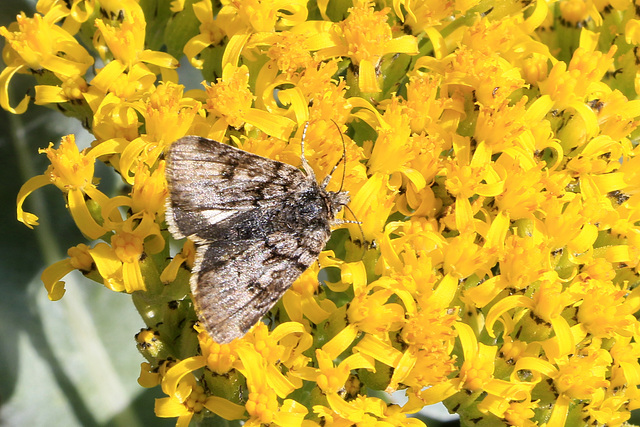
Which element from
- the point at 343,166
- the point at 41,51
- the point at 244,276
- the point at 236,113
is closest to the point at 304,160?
the point at 343,166

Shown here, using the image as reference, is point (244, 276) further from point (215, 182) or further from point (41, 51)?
point (41, 51)

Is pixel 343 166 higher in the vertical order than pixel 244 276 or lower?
higher

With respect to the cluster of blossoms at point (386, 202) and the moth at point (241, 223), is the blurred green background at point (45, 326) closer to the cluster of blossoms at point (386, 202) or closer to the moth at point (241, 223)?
the cluster of blossoms at point (386, 202)

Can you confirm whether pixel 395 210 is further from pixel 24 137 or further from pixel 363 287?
pixel 24 137

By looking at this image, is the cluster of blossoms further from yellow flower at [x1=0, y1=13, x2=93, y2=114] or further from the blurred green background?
the blurred green background

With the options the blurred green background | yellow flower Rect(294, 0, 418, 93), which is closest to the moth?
yellow flower Rect(294, 0, 418, 93)

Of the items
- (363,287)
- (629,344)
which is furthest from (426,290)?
(629,344)

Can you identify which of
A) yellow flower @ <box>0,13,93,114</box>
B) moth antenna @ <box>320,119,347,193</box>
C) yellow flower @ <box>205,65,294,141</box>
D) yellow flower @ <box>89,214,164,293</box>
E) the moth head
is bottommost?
yellow flower @ <box>89,214,164,293</box>
